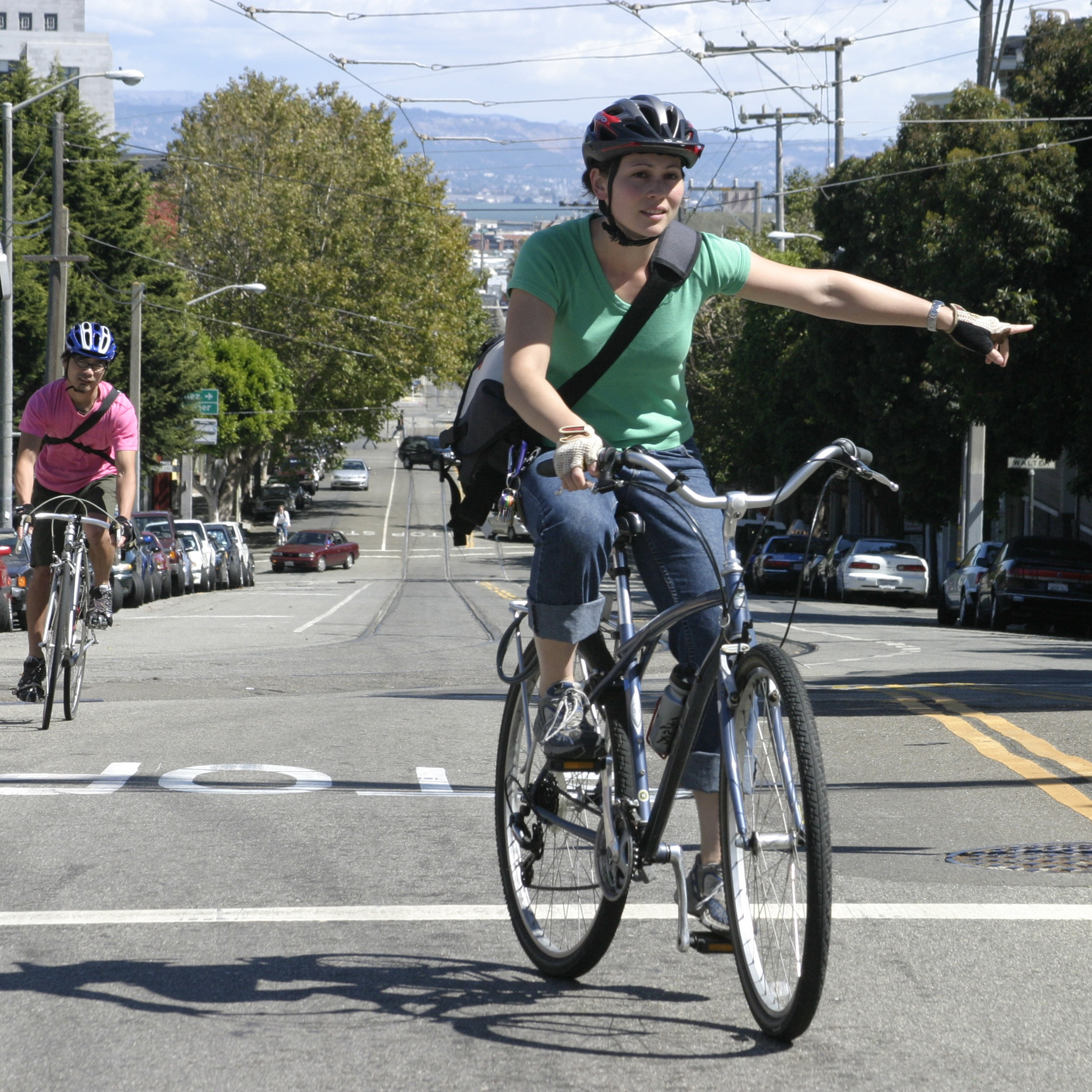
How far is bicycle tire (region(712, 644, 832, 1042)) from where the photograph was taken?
11.5 feet

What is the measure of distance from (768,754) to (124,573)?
25860 millimetres

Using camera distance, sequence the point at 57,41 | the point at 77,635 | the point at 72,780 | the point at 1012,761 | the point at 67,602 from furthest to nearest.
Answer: the point at 57,41 < the point at 77,635 < the point at 67,602 < the point at 1012,761 < the point at 72,780

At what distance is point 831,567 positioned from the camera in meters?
41.8

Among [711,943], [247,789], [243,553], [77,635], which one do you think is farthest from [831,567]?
[711,943]

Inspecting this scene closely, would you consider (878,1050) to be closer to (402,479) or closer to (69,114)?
(69,114)

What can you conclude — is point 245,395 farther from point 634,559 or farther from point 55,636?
point 634,559

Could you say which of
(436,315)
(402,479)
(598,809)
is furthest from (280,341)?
(598,809)

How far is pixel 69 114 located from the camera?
4894cm

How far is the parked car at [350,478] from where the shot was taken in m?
101

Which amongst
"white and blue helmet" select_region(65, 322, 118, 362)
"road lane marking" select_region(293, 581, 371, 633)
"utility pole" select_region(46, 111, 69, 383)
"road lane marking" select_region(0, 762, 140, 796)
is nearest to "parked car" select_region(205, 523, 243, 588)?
"road lane marking" select_region(293, 581, 371, 633)

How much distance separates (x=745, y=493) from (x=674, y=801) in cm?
84

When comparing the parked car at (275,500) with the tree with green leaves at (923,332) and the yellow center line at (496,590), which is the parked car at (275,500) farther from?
the yellow center line at (496,590)

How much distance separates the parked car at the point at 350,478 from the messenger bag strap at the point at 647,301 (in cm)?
9634

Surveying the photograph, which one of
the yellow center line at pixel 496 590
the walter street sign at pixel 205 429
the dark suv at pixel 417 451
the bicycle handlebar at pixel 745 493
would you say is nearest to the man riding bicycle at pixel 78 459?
the bicycle handlebar at pixel 745 493
